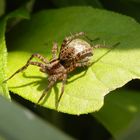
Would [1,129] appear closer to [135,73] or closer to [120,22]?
[135,73]

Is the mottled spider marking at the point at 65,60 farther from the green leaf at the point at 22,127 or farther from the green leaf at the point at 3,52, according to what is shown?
the green leaf at the point at 22,127

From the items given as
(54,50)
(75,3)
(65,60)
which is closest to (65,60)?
(65,60)

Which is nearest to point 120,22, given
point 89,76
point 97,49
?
point 97,49

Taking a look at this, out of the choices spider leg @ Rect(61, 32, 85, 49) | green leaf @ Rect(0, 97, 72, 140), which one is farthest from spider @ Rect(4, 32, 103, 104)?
green leaf @ Rect(0, 97, 72, 140)

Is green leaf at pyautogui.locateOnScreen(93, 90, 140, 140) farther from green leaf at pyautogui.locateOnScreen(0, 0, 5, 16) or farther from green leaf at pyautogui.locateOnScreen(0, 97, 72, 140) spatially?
green leaf at pyautogui.locateOnScreen(0, 97, 72, 140)

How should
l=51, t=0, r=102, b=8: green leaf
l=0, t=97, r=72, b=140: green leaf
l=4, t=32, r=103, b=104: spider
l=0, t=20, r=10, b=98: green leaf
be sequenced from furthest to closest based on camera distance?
1. l=51, t=0, r=102, b=8: green leaf
2. l=4, t=32, r=103, b=104: spider
3. l=0, t=20, r=10, b=98: green leaf
4. l=0, t=97, r=72, b=140: green leaf

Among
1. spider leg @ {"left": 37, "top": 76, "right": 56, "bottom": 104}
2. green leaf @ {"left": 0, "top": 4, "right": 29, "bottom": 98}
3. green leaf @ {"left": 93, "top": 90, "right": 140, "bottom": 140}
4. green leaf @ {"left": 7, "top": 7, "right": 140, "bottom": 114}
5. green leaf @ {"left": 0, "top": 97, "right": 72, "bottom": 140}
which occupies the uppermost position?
green leaf @ {"left": 0, "top": 97, "right": 72, "bottom": 140}
